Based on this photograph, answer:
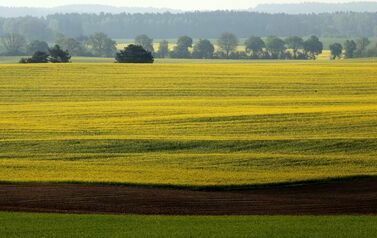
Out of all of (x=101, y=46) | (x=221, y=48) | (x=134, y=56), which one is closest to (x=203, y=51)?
(x=221, y=48)

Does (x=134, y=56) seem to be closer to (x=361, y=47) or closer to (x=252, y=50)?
(x=252, y=50)

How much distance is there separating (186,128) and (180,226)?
2269 cm

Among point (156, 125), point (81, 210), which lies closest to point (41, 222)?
point (81, 210)

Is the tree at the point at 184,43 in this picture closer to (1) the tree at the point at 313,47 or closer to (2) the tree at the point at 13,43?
(1) the tree at the point at 313,47

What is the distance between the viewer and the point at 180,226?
21.0 meters

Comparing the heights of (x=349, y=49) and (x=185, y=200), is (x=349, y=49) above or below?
below

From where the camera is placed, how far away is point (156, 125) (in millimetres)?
44812

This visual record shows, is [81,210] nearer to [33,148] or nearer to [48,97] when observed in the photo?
[33,148]

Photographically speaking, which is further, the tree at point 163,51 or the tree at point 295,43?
the tree at point 295,43

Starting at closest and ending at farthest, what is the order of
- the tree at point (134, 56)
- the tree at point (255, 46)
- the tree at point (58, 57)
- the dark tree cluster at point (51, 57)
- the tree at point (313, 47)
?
the dark tree cluster at point (51, 57), the tree at point (58, 57), the tree at point (134, 56), the tree at point (255, 46), the tree at point (313, 47)

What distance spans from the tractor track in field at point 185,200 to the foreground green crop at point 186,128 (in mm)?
1290

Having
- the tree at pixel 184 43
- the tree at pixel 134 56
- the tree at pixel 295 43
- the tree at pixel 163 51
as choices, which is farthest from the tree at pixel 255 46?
the tree at pixel 134 56

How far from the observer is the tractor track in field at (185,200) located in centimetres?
2588

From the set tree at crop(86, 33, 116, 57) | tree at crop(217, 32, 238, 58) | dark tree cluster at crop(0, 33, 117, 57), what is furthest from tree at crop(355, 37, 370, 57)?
tree at crop(86, 33, 116, 57)
